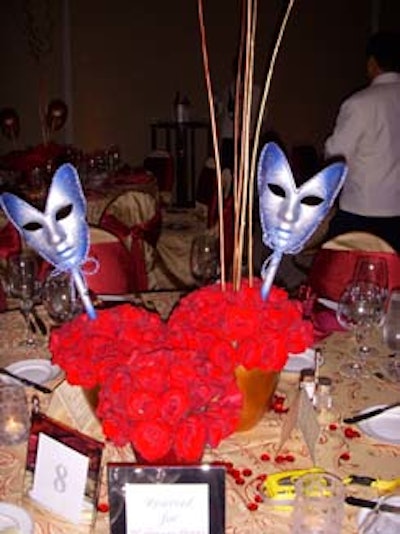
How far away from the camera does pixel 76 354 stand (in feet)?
3.68

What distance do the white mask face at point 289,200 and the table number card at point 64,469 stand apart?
476 millimetres

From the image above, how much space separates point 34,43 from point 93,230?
3.89 meters

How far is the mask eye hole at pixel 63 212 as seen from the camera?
1245 mm

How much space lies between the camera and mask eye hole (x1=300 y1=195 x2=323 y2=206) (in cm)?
126

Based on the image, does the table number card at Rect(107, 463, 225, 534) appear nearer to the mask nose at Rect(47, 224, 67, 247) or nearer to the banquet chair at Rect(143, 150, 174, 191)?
the mask nose at Rect(47, 224, 67, 247)

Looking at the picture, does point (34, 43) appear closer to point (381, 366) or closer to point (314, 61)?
point (314, 61)

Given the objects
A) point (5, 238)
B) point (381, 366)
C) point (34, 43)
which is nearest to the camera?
point (381, 366)

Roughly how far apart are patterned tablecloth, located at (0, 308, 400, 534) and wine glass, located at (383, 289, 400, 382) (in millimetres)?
76

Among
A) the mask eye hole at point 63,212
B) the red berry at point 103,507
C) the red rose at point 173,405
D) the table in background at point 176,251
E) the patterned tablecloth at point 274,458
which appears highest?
the mask eye hole at point 63,212

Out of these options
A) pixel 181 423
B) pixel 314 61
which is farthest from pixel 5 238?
pixel 314 61

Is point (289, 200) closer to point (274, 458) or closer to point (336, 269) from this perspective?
point (274, 458)

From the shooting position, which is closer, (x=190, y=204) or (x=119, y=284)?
(x=119, y=284)

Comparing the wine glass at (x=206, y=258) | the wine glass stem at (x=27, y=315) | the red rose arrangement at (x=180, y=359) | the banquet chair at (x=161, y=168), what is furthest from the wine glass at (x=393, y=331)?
the banquet chair at (x=161, y=168)

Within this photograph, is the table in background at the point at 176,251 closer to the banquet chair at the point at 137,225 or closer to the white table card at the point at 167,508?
the banquet chair at the point at 137,225
